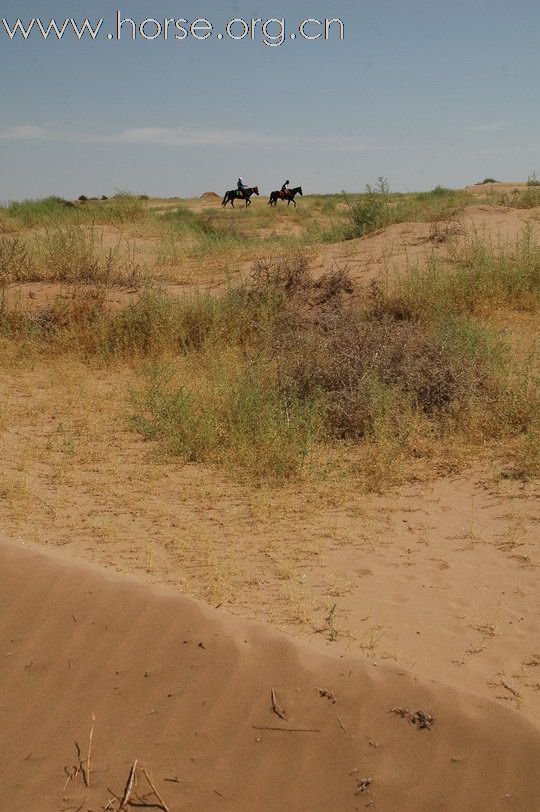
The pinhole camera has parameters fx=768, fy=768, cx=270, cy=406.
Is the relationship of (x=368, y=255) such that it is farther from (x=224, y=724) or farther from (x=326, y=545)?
(x=224, y=724)

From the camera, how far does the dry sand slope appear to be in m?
2.58

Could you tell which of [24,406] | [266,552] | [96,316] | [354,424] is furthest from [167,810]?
[96,316]

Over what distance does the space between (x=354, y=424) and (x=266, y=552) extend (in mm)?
2032

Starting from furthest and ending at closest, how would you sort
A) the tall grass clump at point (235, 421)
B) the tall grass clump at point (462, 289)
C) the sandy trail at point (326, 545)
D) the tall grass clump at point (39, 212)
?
the tall grass clump at point (39, 212)
the tall grass clump at point (462, 289)
the tall grass clump at point (235, 421)
the sandy trail at point (326, 545)

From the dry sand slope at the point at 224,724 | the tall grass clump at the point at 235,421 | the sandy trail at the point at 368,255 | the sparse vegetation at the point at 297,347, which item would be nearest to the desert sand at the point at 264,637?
the dry sand slope at the point at 224,724

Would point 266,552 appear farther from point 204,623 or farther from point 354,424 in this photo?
point 354,424

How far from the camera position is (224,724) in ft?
9.32

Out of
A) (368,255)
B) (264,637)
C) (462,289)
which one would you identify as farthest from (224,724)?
(368,255)

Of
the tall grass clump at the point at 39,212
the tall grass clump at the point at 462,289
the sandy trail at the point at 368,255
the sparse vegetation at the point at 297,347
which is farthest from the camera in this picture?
the tall grass clump at the point at 39,212

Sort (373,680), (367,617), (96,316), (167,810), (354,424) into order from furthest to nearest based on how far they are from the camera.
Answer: (96,316)
(354,424)
(367,617)
(373,680)
(167,810)

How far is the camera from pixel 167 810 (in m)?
2.56

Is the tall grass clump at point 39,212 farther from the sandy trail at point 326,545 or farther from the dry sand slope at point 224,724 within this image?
the dry sand slope at point 224,724

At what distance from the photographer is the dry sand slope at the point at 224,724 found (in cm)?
258

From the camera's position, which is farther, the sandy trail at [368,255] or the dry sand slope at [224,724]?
the sandy trail at [368,255]
